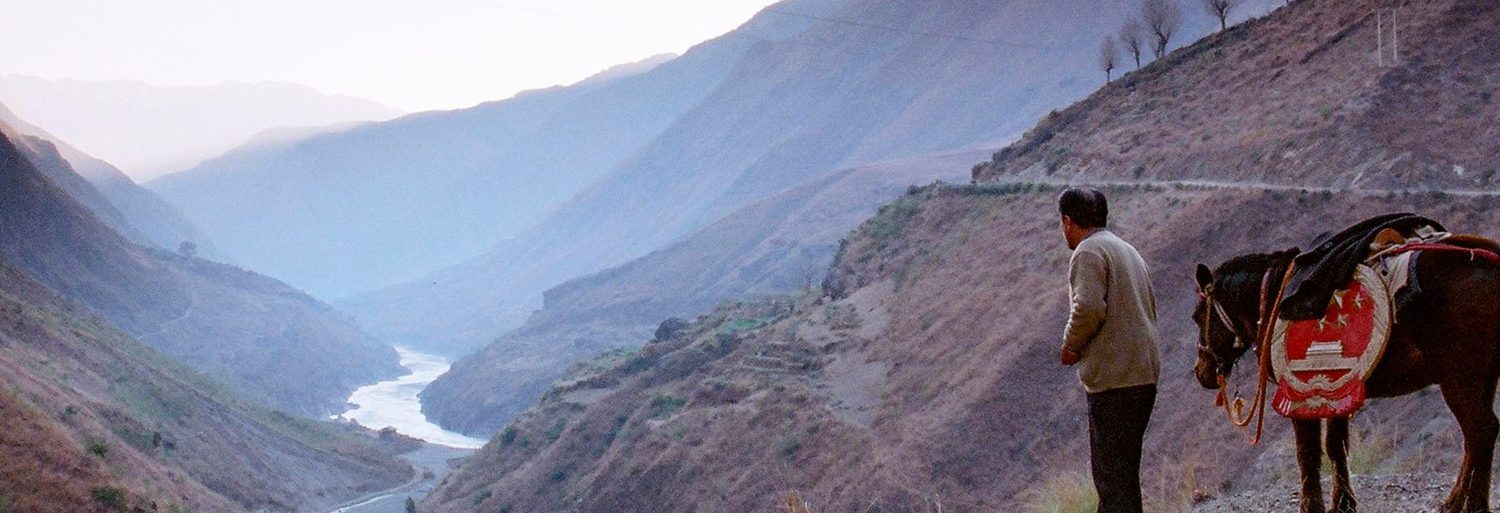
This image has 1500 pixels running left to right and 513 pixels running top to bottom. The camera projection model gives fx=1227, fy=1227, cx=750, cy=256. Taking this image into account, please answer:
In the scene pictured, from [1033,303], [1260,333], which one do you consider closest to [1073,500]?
[1260,333]

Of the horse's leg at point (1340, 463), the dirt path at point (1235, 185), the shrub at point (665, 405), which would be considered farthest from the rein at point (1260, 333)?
the shrub at point (665, 405)

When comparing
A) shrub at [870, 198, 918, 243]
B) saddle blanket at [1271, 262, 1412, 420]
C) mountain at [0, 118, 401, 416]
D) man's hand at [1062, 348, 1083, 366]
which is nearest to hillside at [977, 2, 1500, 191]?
shrub at [870, 198, 918, 243]

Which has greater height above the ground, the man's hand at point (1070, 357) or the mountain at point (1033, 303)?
the man's hand at point (1070, 357)

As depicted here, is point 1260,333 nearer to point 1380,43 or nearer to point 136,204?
point 1380,43

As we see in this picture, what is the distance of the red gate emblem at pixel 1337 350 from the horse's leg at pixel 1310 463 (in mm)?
139

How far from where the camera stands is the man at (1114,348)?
613cm

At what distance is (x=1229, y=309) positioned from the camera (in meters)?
7.37

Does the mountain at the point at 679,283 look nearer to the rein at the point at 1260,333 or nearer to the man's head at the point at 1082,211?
the rein at the point at 1260,333

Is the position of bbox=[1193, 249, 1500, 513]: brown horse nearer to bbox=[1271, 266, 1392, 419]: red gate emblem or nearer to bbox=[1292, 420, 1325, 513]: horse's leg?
bbox=[1292, 420, 1325, 513]: horse's leg

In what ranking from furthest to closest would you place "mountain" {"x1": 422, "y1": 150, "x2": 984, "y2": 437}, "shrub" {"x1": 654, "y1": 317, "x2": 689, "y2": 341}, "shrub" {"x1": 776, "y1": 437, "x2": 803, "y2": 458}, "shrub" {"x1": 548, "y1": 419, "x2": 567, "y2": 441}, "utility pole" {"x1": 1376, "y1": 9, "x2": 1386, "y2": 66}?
1. "mountain" {"x1": 422, "y1": 150, "x2": 984, "y2": 437}
2. "shrub" {"x1": 654, "y1": 317, "x2": 689, "y2": 341}
3. "shrub" {"x1": 548, "y1": 419, "x2": 567, "y2": 441}
4. "utility pole" {"x1": 1376, "y1": 9, "x2": 1386, "y2": 66}
5. "shrub" {"x1": 776, "y1": 437, "x2": 803, "y2": 458}

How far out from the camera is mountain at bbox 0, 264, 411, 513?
32.8 metres

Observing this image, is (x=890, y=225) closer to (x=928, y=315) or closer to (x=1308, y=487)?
(x=928, y=315)

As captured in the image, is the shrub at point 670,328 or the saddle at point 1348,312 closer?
the saddle at point 1348,312

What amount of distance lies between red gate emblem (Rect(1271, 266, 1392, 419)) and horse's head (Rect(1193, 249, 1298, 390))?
0.31 m
